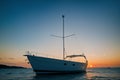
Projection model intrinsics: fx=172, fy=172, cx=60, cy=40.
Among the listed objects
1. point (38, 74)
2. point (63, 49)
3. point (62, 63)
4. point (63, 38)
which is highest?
point (63, 38)

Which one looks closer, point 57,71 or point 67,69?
point 57,71

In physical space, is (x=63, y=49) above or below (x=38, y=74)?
above

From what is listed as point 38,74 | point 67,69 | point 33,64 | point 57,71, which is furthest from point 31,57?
point 67,69

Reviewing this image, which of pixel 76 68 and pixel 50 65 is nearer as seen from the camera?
pixel 50 65

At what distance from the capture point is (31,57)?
126 ft

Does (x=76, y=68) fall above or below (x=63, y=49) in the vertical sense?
below

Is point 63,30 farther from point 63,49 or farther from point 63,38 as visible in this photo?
point 63,49

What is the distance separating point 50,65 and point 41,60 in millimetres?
2382

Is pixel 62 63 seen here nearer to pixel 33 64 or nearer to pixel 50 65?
pixel 50 65

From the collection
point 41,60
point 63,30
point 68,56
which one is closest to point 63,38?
point 63,30

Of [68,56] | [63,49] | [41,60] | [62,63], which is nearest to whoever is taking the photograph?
[41,60]

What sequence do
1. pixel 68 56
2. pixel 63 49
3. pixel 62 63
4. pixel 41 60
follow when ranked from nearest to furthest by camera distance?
pixel 41 60 < pixel 62 63 < pixel 63 49 < pixel 68 56

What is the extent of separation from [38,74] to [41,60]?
394 centimetres

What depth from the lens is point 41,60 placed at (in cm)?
3784
